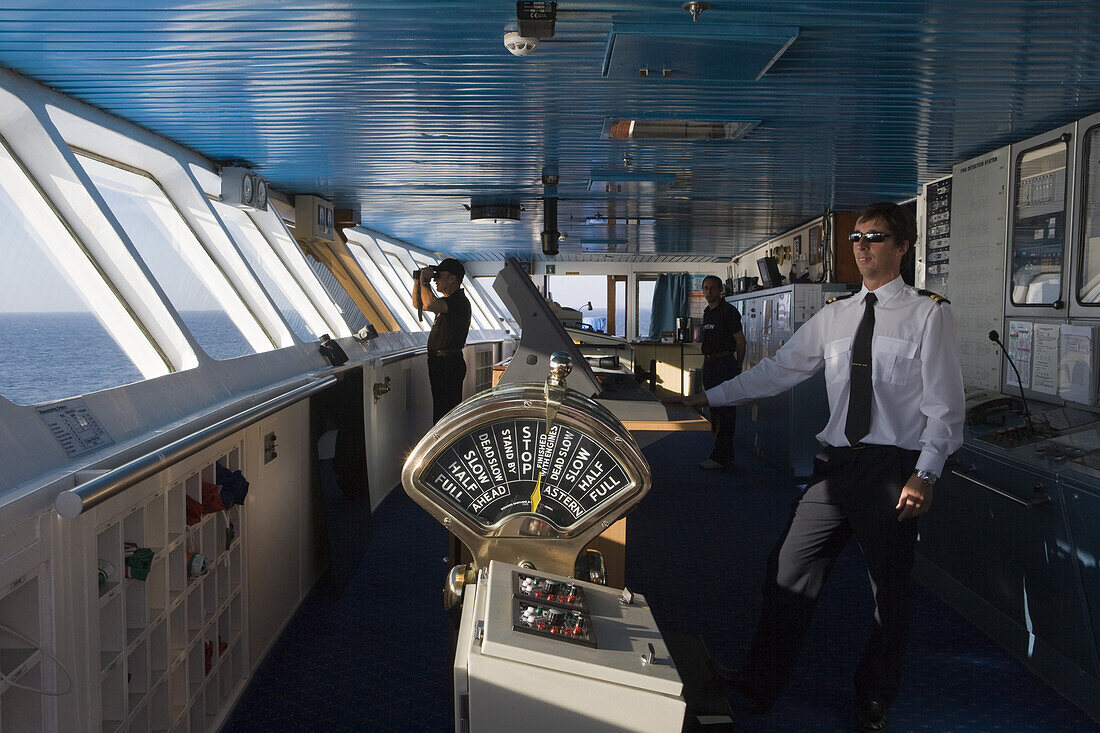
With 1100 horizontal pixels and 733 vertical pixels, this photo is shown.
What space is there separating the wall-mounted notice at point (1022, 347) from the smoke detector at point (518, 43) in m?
2.91

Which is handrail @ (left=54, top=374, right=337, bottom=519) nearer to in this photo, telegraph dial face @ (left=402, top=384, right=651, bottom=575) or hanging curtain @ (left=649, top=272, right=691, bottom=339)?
telegraph dial face @ (left=402, top=384, right=651, bottom=575)

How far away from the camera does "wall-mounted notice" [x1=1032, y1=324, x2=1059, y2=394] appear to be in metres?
3.75

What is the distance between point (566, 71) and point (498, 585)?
225 cm

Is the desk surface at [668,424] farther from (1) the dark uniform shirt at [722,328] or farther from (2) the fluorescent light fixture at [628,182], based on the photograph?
(1) the dark uniform shirt at [722,328]

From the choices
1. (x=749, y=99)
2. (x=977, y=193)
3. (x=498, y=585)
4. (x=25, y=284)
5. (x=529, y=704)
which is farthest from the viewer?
(x=977, y=193)

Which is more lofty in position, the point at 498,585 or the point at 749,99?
the point at 749,99

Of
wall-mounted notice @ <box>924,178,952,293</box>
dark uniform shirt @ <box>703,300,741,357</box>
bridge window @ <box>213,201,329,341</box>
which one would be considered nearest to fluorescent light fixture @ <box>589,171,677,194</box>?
dark uniform shirt @ <box>703,300,741,357</box>

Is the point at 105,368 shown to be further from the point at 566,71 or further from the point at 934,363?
the point at 934,363

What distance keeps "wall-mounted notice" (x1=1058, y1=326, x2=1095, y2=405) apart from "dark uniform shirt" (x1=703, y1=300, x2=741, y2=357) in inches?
106

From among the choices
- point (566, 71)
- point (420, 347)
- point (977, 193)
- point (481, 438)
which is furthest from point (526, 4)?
point (420, 347)

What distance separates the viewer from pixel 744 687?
2.52 meters

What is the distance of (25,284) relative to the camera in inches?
103

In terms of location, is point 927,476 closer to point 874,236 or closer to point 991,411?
point 874,236

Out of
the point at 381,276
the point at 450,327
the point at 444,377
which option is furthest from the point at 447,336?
the point at 381,276
